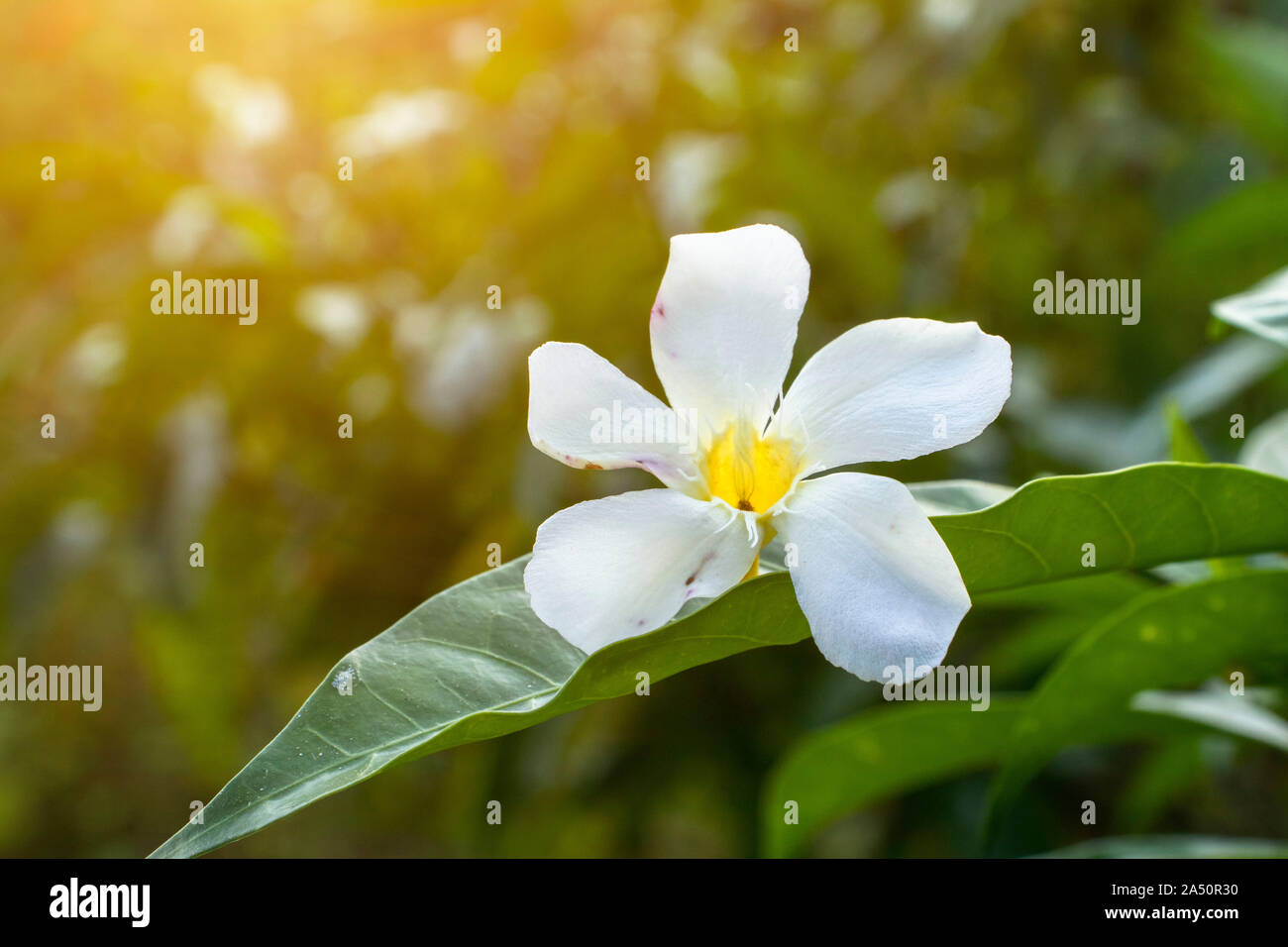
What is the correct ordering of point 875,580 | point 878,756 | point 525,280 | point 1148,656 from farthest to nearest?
point 525,280 → point 878,756 → point 1148,656 → point 875,580

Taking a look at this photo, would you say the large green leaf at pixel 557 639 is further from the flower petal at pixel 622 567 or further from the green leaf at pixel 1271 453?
the green leaf at pixel 1271 453

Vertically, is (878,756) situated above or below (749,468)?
below

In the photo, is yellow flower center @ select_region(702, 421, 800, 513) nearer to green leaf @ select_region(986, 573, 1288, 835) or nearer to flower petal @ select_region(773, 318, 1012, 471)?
flower petal @ select_region(773, 318, 1012, 471)

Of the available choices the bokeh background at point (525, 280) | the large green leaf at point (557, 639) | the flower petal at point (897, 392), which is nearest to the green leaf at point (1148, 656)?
the large green leaf at point (557, 639)

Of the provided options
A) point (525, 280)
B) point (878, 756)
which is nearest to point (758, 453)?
point (878, 756)

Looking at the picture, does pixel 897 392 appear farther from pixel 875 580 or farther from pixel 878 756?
pixel 878 756
